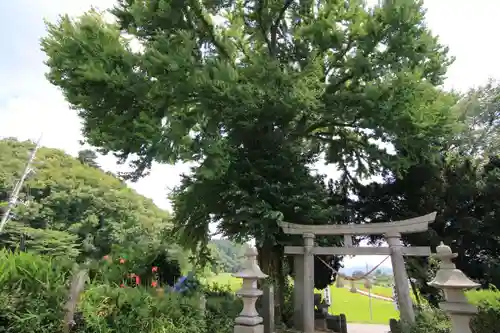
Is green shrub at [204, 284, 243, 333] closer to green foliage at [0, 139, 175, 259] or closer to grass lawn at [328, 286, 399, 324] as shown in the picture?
grass lawn at [328, 286, 399, 324]

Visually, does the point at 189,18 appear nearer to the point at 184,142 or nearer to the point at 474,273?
the point at 184,142

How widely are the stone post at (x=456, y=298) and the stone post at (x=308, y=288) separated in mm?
2947

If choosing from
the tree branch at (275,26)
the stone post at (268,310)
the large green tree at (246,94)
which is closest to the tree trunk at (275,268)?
the large green tree at (246,94)

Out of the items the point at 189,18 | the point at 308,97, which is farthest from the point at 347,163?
the point at 189,18

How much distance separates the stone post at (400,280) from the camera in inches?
232

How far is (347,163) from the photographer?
1161 cm

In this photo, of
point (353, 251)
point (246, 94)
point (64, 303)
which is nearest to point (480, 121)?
point (353, 251)

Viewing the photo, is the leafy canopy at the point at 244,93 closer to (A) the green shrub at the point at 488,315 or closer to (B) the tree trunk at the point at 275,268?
(B) the tree trunk at the point at 275,268

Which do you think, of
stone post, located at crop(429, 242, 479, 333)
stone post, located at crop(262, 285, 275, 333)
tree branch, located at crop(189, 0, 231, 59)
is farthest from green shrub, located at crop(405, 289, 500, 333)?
tree branch, located at crop(189, 0, 231, 59)

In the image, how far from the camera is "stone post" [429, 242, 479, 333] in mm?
4051

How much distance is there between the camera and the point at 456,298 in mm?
4191

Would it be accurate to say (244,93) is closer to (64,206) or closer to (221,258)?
(221,258)

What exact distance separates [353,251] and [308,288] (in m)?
1.29

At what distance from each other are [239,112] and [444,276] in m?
5.54
